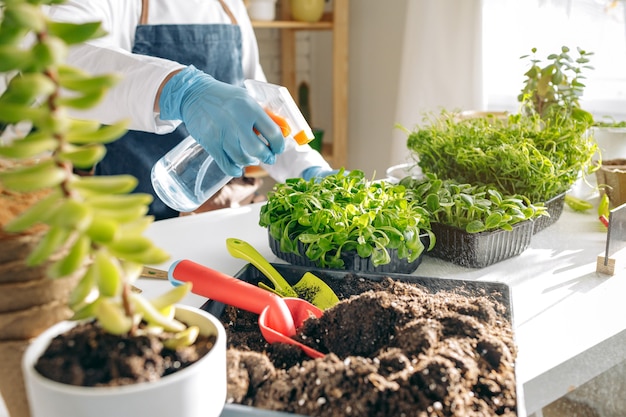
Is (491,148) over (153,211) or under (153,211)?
over

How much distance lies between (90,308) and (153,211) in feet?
3.75

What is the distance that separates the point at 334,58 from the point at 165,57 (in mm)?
1197

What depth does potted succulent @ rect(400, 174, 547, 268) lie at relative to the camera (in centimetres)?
93

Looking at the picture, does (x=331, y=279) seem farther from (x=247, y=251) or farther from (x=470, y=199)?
(x=470, y=199)

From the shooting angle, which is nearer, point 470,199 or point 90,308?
point 90,308

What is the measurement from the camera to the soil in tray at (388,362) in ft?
1.61

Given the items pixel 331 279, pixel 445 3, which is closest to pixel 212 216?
pixel 331 279

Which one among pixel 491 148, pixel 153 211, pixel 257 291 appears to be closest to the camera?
pixel 257 291

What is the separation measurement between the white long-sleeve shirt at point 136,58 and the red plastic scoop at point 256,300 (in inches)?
17.2

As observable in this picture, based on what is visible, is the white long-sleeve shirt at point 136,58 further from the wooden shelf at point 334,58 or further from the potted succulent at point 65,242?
the wooden shelf at point 334,58

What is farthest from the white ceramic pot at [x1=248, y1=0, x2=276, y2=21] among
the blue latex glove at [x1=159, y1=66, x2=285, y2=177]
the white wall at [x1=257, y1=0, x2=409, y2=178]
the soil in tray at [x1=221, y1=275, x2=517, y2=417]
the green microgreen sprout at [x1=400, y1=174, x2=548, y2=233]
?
the soil in tray at [x1=221, y1=275, x2=517, y2=417]

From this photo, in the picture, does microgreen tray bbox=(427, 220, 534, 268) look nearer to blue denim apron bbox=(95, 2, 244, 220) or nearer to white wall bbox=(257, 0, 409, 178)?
blue denim apron bbox=(95, 2, 244, 220)

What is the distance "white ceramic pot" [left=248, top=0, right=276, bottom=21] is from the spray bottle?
1.41 m

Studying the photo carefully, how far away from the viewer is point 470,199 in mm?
929
